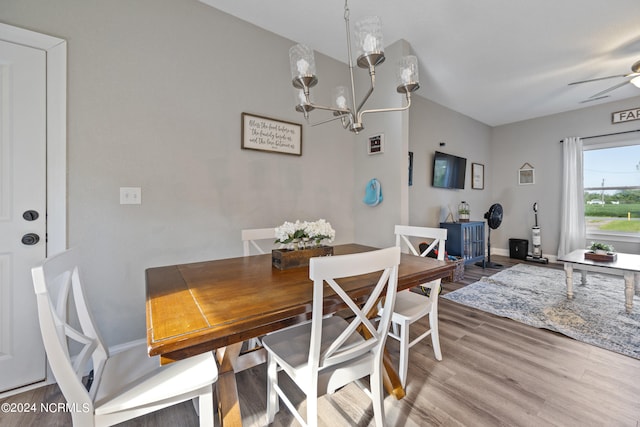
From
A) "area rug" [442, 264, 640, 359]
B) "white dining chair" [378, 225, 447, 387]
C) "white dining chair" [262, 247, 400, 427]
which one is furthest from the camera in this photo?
"area rug" [442, 264, 640, 359]

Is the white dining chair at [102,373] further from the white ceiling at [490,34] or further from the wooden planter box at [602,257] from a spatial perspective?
the wooden planter box at [602,257]

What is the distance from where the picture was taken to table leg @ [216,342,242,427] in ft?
3.70

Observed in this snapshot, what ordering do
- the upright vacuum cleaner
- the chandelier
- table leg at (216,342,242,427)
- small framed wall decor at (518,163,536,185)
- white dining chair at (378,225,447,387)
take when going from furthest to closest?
small framed wall decor at (518,163,536,185) < the upright vacuum cleaner < white dining chair at (378,225,447,387) < the chandelier < table leg at (216,342,242,427)

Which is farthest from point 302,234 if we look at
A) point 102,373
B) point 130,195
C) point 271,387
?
point 130,195

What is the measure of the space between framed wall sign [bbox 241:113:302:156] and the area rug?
97.4 inches

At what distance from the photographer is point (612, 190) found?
440 centimetres

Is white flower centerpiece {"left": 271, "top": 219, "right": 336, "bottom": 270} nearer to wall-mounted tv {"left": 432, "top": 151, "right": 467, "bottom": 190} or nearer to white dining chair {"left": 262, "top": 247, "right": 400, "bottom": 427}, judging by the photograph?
white dining chair {"left": 262, "top": 247, "right": 400, "bottom": 427}

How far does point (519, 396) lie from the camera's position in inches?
59.3

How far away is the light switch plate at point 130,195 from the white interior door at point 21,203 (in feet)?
1.25

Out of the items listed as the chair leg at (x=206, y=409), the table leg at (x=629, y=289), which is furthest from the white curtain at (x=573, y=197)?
the chair leg at (x=206, y=409)

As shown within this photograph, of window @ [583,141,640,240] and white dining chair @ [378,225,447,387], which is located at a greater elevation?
window @ [583,141,640,240]

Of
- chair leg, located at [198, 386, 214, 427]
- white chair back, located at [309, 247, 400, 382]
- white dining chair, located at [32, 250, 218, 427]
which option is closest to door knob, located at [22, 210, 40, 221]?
white dining chair, located at [32, 250, 218, 427]

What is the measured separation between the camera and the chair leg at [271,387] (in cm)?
128

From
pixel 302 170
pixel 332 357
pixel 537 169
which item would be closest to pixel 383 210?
pixel 302 170
